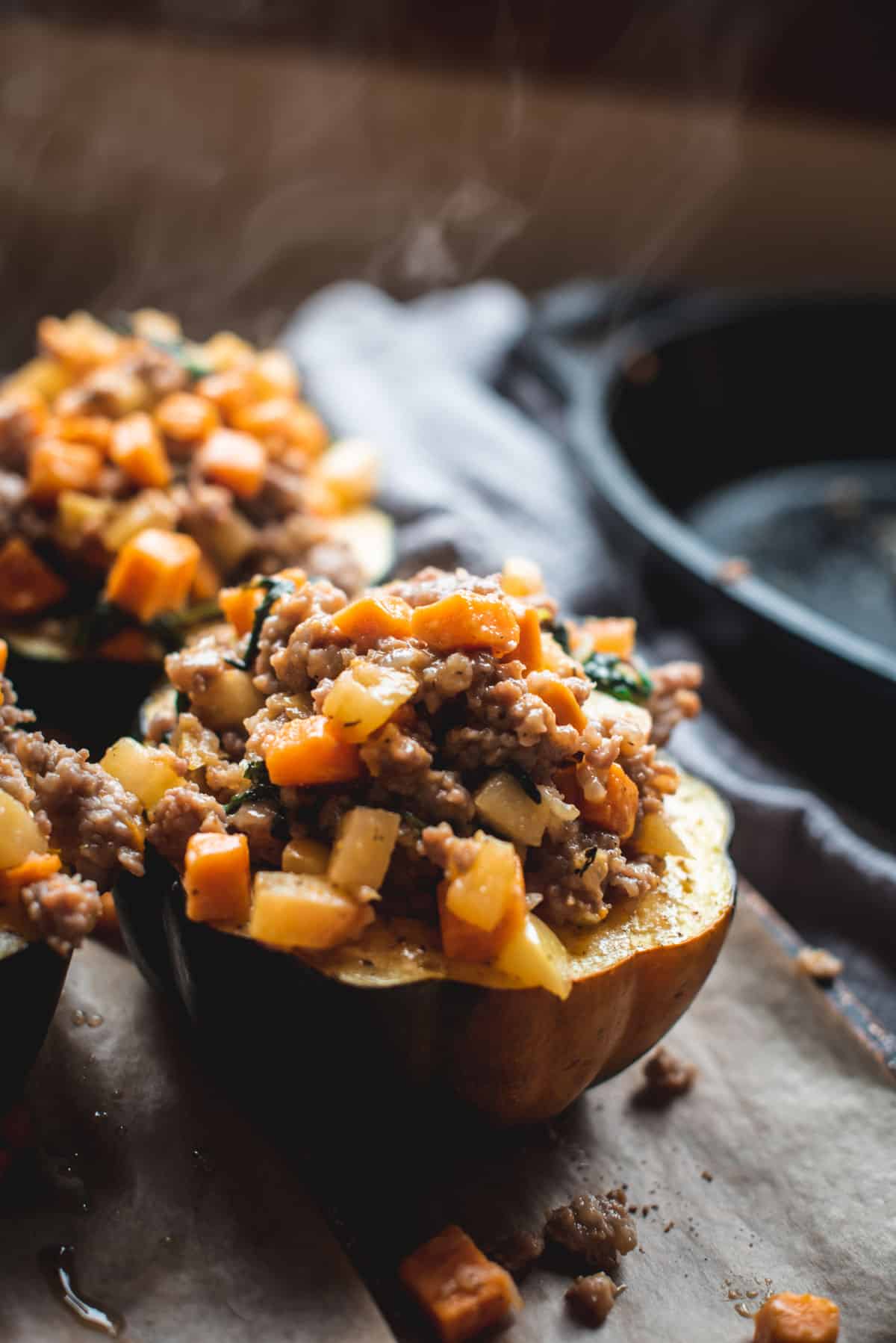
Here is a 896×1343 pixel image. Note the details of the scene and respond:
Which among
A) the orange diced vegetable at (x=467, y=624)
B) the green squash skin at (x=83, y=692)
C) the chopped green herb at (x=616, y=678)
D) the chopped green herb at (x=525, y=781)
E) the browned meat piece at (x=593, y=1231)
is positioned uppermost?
the orange diced vegetable at (x=467, y=624)

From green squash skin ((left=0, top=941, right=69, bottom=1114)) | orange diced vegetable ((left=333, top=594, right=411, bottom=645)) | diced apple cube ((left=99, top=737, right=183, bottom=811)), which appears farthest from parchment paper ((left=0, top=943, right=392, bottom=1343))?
orange diced vegetable ((left=333, top=594, right=411, bottom=645))

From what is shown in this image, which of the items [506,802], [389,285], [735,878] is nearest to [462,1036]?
[506,802]

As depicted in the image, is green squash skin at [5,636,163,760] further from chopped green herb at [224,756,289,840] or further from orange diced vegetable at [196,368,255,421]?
chopped green herb at [224,756,289,840]

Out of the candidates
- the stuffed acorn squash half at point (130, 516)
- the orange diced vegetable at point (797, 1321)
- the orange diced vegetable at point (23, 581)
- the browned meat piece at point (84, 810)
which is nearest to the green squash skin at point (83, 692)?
the stuffed acorn squash half at point (130, 516)

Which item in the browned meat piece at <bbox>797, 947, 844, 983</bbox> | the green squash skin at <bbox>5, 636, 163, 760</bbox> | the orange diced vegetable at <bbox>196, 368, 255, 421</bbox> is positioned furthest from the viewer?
the orange diced vegetable at <bbox>196, 368, 255, 421</bbox>

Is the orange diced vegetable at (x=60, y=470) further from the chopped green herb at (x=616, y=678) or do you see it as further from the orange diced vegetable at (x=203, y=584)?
the chopped green herb at (x=616, y=678)

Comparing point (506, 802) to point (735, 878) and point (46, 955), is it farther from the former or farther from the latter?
point (46, 955)

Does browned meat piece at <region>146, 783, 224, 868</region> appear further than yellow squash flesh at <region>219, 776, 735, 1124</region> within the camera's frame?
Yes
